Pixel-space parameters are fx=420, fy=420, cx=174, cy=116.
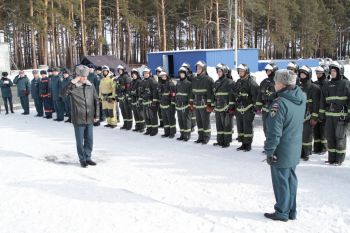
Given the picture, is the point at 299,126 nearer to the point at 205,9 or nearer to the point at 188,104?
the point at 188,104

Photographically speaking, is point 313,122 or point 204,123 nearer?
point 313,122

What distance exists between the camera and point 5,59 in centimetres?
3125

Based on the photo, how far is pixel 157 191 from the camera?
651 cm

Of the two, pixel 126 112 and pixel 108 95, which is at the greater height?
pixel 108 95

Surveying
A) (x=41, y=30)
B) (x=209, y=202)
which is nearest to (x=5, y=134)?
(x=209, y=202)

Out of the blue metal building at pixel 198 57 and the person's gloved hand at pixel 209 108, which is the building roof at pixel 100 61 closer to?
the blue metal building at pixel 198 57

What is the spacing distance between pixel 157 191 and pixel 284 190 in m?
2.11

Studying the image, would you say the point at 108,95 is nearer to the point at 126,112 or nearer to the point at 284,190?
the point at 126,112

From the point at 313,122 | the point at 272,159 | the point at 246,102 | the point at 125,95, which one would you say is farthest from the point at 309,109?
the point at 125,95

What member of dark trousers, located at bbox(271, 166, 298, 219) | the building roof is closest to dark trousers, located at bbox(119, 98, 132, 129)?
Result: dark trousers, located at bbox(271, 166, 298, 219)

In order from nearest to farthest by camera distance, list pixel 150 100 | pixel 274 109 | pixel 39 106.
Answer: pixel 274 109, pixel 150 100, pixel 39 106

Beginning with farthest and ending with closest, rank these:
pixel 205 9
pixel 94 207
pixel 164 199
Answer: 1. pixel 205 9
2. pixel 164 199
3. pixel 94 207

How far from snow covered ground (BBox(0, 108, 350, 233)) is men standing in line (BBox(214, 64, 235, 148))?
0.50 meters

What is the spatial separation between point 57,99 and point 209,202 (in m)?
10.5
